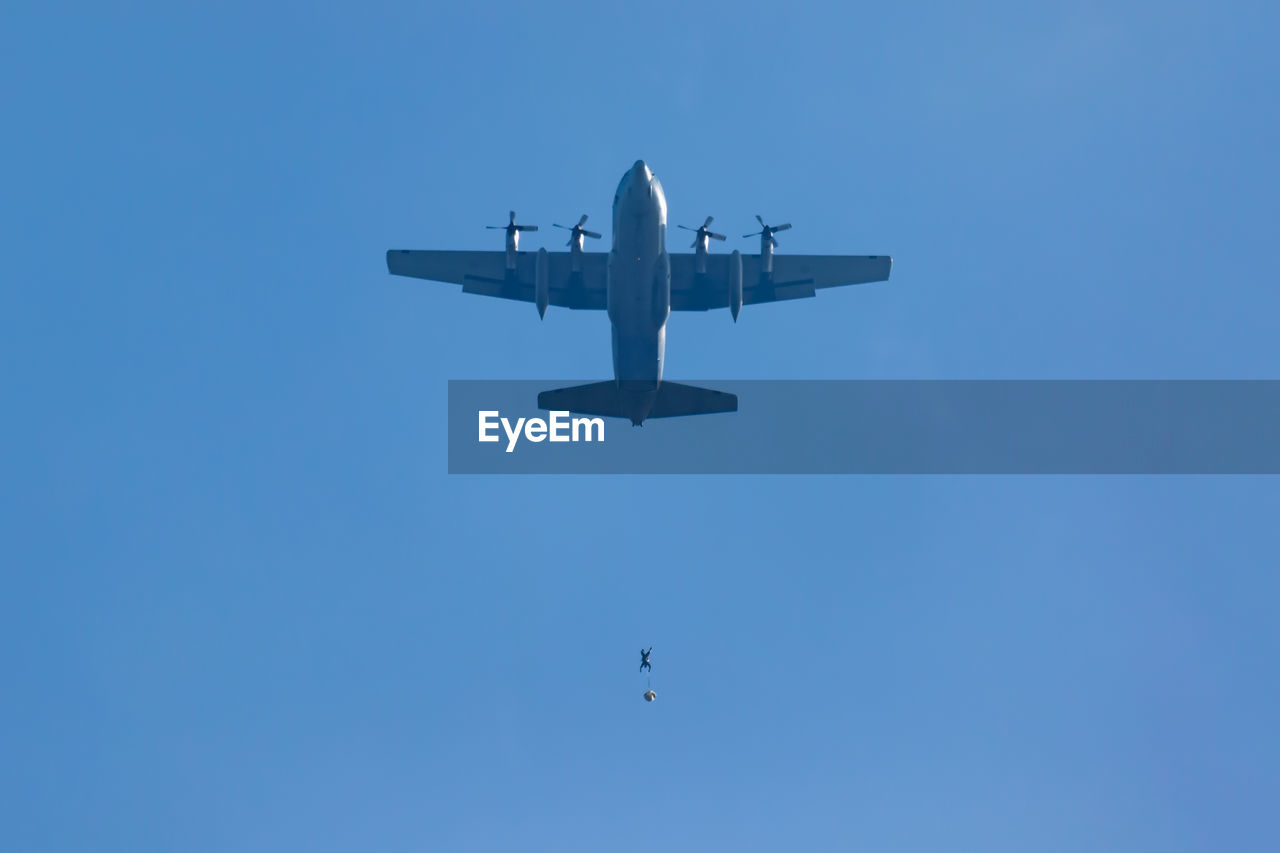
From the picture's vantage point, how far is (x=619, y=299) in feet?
174

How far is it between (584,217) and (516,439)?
11.8m

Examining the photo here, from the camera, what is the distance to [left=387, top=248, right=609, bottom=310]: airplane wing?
192 feet

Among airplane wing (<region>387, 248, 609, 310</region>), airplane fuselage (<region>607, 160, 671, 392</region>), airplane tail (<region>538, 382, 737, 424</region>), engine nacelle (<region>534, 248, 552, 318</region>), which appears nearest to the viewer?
airplane fuselage (<region>607, 160, 671, 392</region>)

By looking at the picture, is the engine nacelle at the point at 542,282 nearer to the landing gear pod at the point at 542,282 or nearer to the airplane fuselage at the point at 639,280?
the landing gear pod at the point at 542,282

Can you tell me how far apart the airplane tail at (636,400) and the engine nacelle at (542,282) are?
13.3 ft

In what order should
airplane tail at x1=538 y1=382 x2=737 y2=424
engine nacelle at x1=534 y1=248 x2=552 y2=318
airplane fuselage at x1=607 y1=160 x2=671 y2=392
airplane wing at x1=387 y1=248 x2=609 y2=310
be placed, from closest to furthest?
airplane fuselage at x1=607 y1=160 x2=671 y2=392 < airplane tail at x1=538 y1=382 x2=737 y2=424 < engine nacelle at x1=534 y1=248 x2=552 y2=318 < airplane wing at x1=387 y1=248 x2=609 y2=310

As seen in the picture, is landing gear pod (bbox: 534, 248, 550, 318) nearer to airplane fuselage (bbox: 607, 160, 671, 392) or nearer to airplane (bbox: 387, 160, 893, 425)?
airplane (bbox: 387, 160, 893, 425)

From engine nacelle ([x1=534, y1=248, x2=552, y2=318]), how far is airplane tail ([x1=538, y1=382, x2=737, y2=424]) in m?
4.05

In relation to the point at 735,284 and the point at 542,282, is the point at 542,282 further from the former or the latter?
the point at 735,284

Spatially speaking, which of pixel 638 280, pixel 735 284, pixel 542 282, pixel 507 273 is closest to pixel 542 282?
pixel 542 282

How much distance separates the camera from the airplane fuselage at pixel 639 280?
51094mm

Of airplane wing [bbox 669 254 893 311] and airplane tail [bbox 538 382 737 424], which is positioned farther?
airplane wing [bbox 669 254 893 311]

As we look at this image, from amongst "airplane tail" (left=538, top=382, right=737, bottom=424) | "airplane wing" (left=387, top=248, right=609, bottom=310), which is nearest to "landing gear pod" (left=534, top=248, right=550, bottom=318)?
"airplane wing" (left=387, top=248, right=609, bottom=310)

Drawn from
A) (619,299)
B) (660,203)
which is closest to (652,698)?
(619,299)
